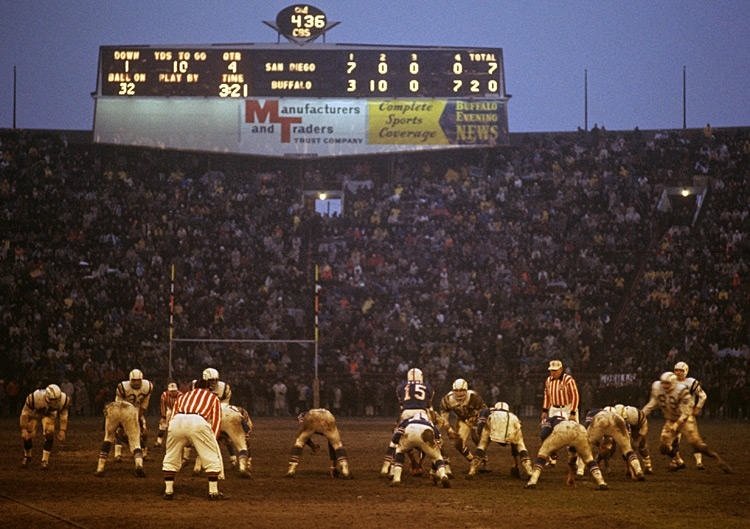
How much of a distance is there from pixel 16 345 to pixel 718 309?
26967mm

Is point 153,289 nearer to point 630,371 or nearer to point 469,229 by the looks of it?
point 469,229

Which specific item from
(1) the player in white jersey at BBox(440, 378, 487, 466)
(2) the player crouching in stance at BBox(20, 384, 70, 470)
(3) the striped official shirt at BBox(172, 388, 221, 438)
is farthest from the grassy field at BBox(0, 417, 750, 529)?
(3) the striped official shirt at BBox(172, 388, 221, 438)

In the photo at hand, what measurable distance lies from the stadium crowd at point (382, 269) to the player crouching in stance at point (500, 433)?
20.9 meters

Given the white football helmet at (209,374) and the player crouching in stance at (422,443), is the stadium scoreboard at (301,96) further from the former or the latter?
the player crouching in stance at (422,443)

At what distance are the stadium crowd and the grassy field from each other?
1894 cm

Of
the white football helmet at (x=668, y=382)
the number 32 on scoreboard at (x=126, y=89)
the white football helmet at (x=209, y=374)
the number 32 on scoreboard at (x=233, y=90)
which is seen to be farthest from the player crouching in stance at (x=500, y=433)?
the number 32 on scoreboard at (x=126, y=89)

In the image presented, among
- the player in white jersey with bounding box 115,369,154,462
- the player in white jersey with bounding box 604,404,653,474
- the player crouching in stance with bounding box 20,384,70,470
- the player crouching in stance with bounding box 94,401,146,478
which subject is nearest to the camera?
the player crouching in stance with bounding box 94,401,146,478

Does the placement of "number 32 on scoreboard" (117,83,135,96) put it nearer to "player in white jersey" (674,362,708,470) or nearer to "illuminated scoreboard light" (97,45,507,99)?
"illuminated scoreboard light" (97,45,507,99)

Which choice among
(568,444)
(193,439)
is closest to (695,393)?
(568,444)

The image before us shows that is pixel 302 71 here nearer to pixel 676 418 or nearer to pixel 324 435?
pixel 676 418

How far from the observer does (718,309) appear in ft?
153

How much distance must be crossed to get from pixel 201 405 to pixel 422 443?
3840 mm

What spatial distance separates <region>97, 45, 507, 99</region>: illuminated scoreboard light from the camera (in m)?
56.5

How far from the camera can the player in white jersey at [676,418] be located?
2378cm
